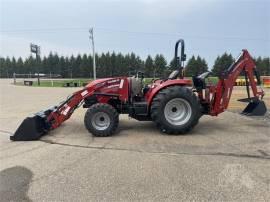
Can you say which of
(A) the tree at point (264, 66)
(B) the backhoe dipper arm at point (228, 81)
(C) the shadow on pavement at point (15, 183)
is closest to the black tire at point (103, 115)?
(C) the shadow on pavement at point (15, 183)

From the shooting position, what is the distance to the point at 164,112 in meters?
7.99

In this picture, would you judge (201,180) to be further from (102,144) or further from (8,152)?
(8,152)

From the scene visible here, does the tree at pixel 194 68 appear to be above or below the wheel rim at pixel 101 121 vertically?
above

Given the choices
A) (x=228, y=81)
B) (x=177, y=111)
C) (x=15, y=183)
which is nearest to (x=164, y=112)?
(x=177, y=111)

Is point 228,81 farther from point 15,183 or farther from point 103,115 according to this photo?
point 15,183

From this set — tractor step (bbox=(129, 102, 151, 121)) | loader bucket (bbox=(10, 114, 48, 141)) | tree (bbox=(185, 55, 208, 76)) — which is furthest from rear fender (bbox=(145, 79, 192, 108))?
loader bucket (bbox=(10, 114, 48, 141))

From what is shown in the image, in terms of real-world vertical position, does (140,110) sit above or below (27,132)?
above

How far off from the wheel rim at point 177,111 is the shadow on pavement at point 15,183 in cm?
365

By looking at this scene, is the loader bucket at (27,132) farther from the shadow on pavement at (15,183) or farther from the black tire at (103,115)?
the shadow on pavement at (15,183)

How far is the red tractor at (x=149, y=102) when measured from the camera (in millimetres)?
7848

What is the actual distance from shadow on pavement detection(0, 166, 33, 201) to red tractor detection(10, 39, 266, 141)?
214cm

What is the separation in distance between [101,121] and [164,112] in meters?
1.47


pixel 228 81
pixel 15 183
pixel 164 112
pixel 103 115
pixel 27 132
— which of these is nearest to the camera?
pixel 15 183

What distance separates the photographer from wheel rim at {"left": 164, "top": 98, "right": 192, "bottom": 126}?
805 centimetres
